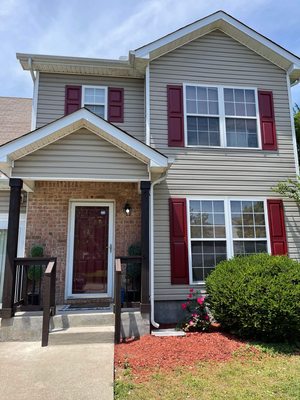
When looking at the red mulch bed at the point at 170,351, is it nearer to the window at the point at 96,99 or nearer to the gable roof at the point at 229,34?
the window at the point at 96,99

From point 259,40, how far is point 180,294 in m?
6.58

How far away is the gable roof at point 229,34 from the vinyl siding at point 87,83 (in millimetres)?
959

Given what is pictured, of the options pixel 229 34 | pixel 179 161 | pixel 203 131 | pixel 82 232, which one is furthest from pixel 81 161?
pixel 229 34

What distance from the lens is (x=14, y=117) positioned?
962cm

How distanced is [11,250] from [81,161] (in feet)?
6.77

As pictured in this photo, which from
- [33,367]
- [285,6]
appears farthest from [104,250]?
[285,6]

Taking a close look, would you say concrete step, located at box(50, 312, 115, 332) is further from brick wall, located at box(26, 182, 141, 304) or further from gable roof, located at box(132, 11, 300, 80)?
gable roof, located at box(132, 11, 300, 80)

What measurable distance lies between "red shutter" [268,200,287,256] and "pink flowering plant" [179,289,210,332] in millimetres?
2270

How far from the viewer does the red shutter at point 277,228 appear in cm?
712

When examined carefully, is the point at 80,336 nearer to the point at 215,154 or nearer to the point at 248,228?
the point at 248,228

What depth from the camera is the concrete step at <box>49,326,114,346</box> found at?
508 cm

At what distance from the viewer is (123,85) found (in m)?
8.08

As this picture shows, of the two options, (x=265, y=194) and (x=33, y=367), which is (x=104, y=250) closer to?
(x=33, y=367)

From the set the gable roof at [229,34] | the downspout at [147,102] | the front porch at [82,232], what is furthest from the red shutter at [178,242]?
the gable roof at [229,34]
